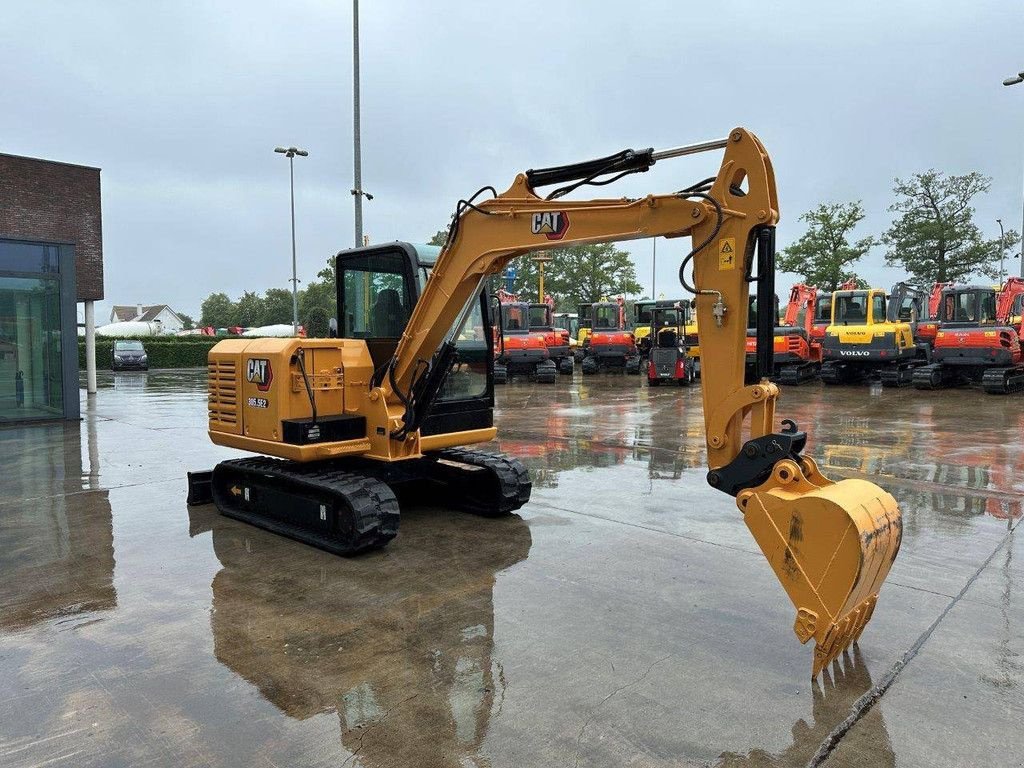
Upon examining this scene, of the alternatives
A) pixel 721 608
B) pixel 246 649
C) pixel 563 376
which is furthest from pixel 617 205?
pixel 563 376

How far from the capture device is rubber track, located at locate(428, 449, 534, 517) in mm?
7336

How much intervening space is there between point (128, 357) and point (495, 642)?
→ 128ft

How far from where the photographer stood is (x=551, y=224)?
5789 millimetres

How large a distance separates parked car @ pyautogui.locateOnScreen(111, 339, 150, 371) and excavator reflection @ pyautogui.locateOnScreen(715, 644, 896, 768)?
132 ft

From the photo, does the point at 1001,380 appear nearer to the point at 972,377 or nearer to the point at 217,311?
the point at 972,377

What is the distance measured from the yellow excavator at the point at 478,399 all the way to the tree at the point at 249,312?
94.6 meters

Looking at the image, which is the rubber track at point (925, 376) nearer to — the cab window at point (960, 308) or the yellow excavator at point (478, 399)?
the cab window at point (960, 308)

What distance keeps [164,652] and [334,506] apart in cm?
209

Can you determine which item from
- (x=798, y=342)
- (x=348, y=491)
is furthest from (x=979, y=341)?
(x=348, y=491)

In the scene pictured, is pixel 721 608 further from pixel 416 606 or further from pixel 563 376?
pixel 563 376

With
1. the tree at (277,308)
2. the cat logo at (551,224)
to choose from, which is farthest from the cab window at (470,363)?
the tree at (277,308)

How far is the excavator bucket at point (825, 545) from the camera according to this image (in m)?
3.95

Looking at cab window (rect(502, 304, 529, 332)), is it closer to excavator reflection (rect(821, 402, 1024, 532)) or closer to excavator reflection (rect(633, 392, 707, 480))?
excavator reflection (rect(633, 392, 707, 480))

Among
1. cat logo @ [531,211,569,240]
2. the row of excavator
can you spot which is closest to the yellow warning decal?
cat logo @ [531,211,569,240]
